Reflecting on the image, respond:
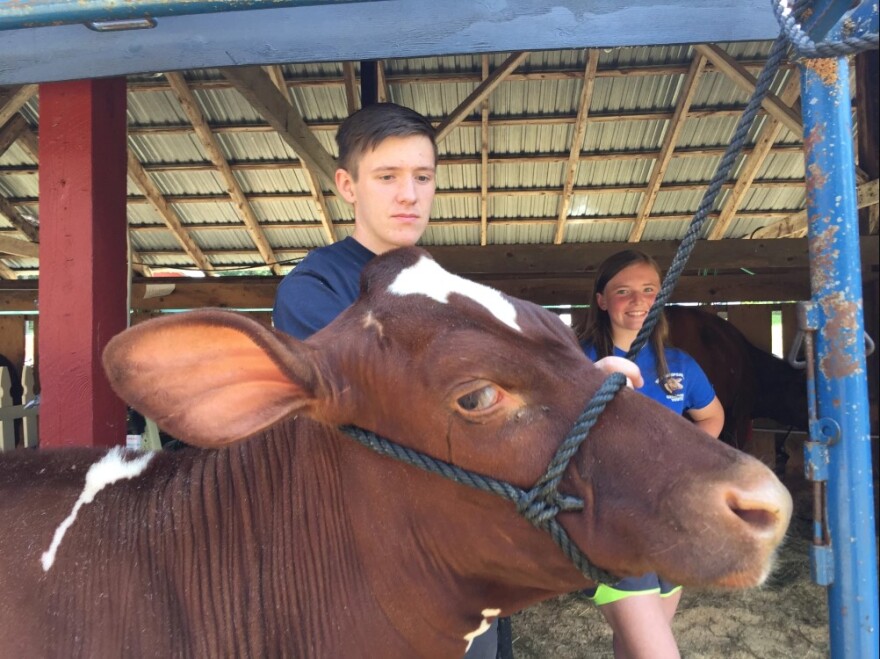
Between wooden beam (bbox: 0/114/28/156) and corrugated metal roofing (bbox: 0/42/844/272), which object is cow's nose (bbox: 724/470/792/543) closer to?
corrugated metal roofing (bbox: 0/42/844/272)

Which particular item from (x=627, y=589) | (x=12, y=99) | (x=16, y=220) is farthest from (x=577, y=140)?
(x=16, y=220)

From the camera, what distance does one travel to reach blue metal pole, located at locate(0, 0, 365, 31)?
1643 millimetres

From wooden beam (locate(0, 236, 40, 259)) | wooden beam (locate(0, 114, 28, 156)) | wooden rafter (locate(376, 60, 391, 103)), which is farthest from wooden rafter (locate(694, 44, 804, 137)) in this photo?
wooden beam (locate(0, 236, 40, 259))

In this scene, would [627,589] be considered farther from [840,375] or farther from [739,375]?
[739,375]

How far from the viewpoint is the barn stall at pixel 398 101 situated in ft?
8.19

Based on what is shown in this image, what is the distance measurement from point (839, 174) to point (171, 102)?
8.01m

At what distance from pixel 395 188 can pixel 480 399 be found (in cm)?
99

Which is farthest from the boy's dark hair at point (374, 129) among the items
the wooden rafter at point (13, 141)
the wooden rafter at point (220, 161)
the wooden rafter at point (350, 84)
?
the wooden rafter at point (220, 161)

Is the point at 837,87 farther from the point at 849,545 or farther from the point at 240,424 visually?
the point at 240,424

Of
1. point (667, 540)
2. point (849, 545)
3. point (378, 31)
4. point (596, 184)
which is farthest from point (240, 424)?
point (596, 184)

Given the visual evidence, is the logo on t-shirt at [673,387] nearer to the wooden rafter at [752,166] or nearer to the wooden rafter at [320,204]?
the wooden rafter at [752,166]

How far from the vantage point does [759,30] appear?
235 cm

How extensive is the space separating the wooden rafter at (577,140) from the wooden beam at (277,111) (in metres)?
3.28

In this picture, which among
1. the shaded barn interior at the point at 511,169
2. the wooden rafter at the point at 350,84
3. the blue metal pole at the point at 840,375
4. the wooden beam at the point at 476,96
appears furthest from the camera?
the shaded barn interior at the point at 511,169
